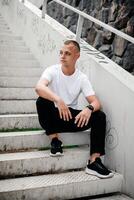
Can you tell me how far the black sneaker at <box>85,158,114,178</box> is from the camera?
3.45 metres

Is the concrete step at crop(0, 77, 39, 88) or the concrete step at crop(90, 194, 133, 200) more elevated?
the concrete step at crop(0, 77, 39, 88)

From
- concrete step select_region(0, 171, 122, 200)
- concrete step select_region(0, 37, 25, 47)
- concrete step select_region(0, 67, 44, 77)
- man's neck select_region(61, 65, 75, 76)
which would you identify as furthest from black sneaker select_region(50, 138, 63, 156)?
concrete step select_region(0, 37, 25, 47)

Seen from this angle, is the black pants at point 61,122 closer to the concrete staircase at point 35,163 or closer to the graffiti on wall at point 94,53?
the concrete staircase at point 35,163

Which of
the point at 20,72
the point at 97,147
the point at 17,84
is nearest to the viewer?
the point at 97,147

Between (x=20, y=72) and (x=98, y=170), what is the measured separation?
2.64m

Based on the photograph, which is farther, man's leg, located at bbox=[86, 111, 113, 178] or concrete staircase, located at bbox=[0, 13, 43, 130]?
concrete staircase, located at bbox=[0, 13, 43, 130]

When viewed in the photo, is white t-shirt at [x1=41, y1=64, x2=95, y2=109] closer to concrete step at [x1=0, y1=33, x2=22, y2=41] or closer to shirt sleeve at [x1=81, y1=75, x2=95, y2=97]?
shirt sleeve at [x1=81, y1=75, x2=95, y2=97]

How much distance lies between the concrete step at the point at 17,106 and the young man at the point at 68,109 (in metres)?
0.77

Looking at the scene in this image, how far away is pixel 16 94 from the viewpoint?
Result: 15.6 feet

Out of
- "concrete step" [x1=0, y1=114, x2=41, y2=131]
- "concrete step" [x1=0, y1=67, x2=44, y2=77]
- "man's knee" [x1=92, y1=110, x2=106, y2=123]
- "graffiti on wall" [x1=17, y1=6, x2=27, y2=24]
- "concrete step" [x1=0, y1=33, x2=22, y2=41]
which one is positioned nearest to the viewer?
"man's knee" [x1=92, y1=110, x2=106, y2=123]

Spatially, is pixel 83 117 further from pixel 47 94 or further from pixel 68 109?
pixel 47 94

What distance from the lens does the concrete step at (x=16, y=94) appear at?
469 centimetres

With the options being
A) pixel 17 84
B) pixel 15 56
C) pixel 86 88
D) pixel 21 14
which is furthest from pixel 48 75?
pixel 21 14

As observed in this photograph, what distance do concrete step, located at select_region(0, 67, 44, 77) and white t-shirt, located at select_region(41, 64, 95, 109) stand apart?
169 centimetres
